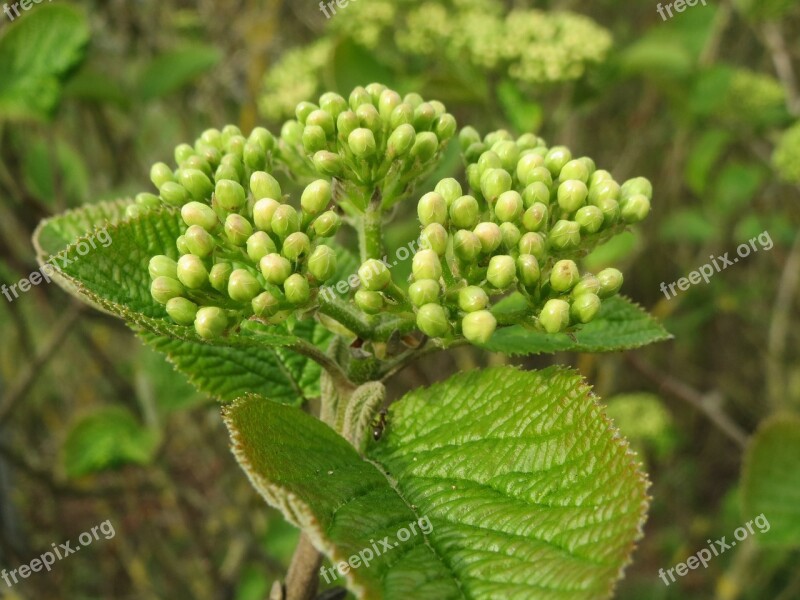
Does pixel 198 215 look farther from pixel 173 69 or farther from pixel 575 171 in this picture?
pixel 173 69

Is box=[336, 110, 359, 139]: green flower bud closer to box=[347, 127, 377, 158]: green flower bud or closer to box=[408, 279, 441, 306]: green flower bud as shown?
box=[347, 127, 377, 158]: green flower bud

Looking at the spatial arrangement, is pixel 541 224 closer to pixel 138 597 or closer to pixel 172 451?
pixel 138 597

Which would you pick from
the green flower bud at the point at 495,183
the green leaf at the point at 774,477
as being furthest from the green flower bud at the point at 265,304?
the green leaf at the point at 774,477
